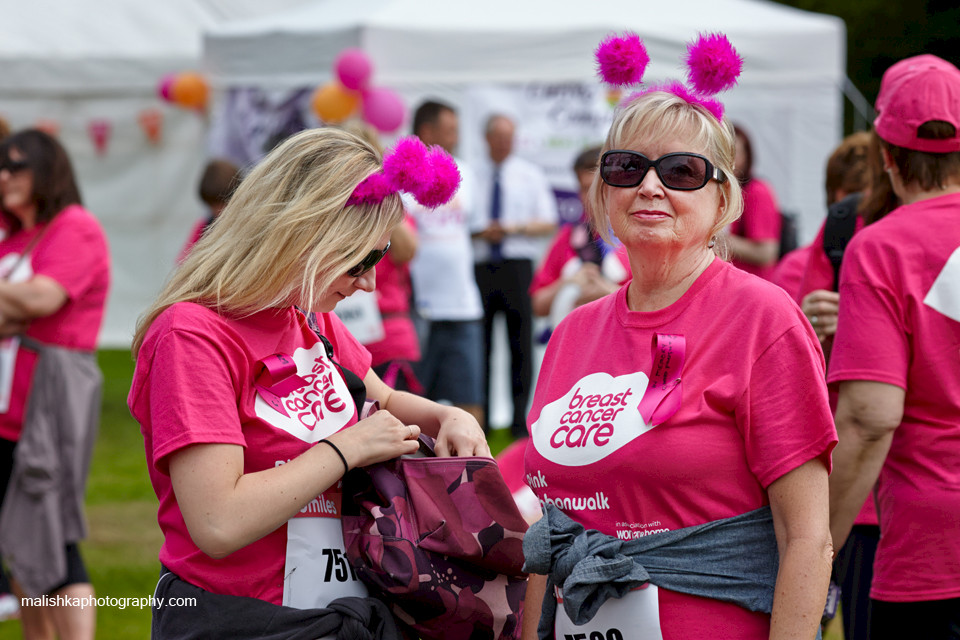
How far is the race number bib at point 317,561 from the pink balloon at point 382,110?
6565 mm

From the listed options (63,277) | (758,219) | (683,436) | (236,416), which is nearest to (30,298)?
(63,277)

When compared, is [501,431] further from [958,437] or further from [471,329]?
[958,437]

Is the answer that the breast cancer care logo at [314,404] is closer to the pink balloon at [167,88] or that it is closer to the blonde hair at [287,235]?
the blonde hair at [287,235]

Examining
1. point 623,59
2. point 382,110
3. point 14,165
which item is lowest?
point 382,110

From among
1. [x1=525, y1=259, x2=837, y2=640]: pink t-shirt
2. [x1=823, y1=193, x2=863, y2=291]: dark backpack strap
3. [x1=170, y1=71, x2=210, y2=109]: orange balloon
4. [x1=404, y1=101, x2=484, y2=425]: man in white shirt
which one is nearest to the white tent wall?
[x1=170, y1=71, x2=210, y2=109]: orange balloon

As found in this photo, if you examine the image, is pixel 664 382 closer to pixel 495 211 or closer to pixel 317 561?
pixel 317 561

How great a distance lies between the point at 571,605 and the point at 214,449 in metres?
0.73

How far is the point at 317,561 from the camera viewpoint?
87.0 inches

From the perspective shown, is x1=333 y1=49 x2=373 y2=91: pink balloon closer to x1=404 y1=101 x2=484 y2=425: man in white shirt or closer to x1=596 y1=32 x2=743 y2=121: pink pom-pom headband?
x1=404 y1=101 x2=484 y2=425: man in white shirt

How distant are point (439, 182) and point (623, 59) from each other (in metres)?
0.49

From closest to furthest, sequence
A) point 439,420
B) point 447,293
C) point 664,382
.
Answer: point 664,382 → point 439,420 → point 447,293

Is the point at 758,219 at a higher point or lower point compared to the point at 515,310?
higher

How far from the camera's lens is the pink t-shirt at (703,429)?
77.7 inches

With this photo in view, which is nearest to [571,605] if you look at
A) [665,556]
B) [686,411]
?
[665,556]
